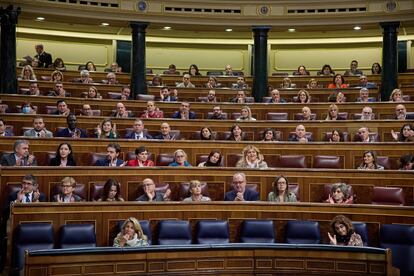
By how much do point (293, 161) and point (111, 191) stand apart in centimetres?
230

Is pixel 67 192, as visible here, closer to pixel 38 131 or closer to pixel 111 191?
pixel 111 191

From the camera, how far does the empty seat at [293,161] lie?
6875mm

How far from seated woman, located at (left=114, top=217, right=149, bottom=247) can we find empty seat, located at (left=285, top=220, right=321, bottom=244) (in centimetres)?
126

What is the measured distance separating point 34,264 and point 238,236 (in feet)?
6.80

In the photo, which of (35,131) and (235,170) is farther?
(35,131)

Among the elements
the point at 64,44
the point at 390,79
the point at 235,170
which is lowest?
the point at 235,170

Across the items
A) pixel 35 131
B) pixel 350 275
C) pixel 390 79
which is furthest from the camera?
pixel 390 79

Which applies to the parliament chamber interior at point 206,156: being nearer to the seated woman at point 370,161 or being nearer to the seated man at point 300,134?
the seated woman at point 370,161

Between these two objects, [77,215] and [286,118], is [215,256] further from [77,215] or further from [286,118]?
[286,118]

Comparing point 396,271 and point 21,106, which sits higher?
point 21,106

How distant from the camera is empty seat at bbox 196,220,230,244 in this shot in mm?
5227

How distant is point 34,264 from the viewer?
379 cm

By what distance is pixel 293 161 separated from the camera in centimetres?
691

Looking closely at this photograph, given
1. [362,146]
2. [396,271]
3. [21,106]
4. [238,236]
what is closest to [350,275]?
[396,271]
